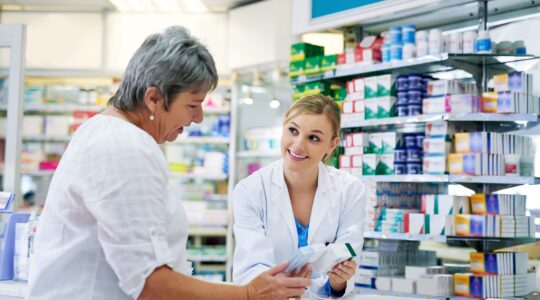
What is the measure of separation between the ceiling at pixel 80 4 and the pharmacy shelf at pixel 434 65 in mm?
3244

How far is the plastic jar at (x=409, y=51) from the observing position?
4875mm

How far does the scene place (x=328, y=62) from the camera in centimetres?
538

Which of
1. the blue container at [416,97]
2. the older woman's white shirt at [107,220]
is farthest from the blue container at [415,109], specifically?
the older woman's white shirt at [107,220]

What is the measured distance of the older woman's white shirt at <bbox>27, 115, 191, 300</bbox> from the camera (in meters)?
1.57

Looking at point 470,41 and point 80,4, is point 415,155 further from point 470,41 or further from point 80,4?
point 80,4

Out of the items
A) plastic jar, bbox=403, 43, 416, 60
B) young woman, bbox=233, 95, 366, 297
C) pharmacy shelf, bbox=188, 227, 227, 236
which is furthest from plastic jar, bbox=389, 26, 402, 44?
pharmacy shelf, bbox=188, 227, 227, 236

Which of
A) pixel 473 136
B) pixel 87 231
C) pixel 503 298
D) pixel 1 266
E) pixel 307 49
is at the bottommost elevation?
pixel 503 298

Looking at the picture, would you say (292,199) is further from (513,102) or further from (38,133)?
(38,133)

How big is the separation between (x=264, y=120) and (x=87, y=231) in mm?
6869

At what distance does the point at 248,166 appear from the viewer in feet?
27.5

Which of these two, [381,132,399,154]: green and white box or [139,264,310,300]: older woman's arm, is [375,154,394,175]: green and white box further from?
[139,264,310,300]: older woman's arm

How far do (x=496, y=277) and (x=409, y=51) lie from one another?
1.69m

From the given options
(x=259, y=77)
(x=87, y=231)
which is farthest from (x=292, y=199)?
(x=259, y=77)

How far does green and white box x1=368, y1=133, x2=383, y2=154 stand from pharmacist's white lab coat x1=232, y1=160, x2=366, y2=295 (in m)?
1.90
